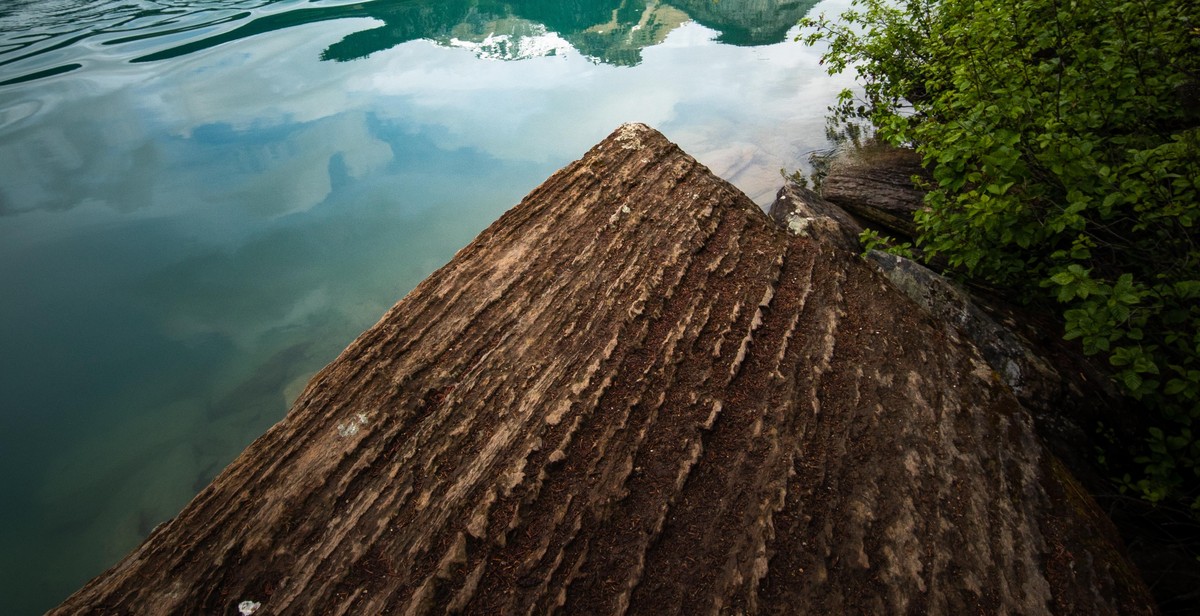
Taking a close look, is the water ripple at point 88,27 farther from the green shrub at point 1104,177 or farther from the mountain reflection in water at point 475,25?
the green shrub at point 1104,177

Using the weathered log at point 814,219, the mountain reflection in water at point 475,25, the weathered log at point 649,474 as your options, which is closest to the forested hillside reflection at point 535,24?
the mountain reflection in water at point 475,25

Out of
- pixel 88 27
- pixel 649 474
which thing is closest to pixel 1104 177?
pixel 649 474

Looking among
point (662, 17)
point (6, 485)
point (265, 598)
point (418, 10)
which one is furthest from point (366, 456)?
point (418, 10)

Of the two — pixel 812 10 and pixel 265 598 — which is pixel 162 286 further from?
pixel 812 10

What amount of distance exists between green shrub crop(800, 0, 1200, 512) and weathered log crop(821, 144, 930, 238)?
7.88 feet

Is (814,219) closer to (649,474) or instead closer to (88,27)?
(649,474)

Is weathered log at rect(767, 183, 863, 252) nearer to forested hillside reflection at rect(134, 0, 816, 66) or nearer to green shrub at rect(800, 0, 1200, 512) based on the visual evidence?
green shrub at rect(800, 0, 1200, 512)

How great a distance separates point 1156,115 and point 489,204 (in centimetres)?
1005

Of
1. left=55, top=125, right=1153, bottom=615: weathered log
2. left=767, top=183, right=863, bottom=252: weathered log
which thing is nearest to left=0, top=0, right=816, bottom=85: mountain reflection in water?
left=767, top=183, right=863, bottom=252: weathered log

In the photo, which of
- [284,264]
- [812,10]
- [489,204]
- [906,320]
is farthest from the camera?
[812,10]

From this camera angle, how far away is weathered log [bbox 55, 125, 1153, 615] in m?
2.35

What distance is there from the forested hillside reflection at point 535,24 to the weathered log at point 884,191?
1232 centimetres

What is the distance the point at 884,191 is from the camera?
22.1ft

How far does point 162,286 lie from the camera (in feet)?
28.1
